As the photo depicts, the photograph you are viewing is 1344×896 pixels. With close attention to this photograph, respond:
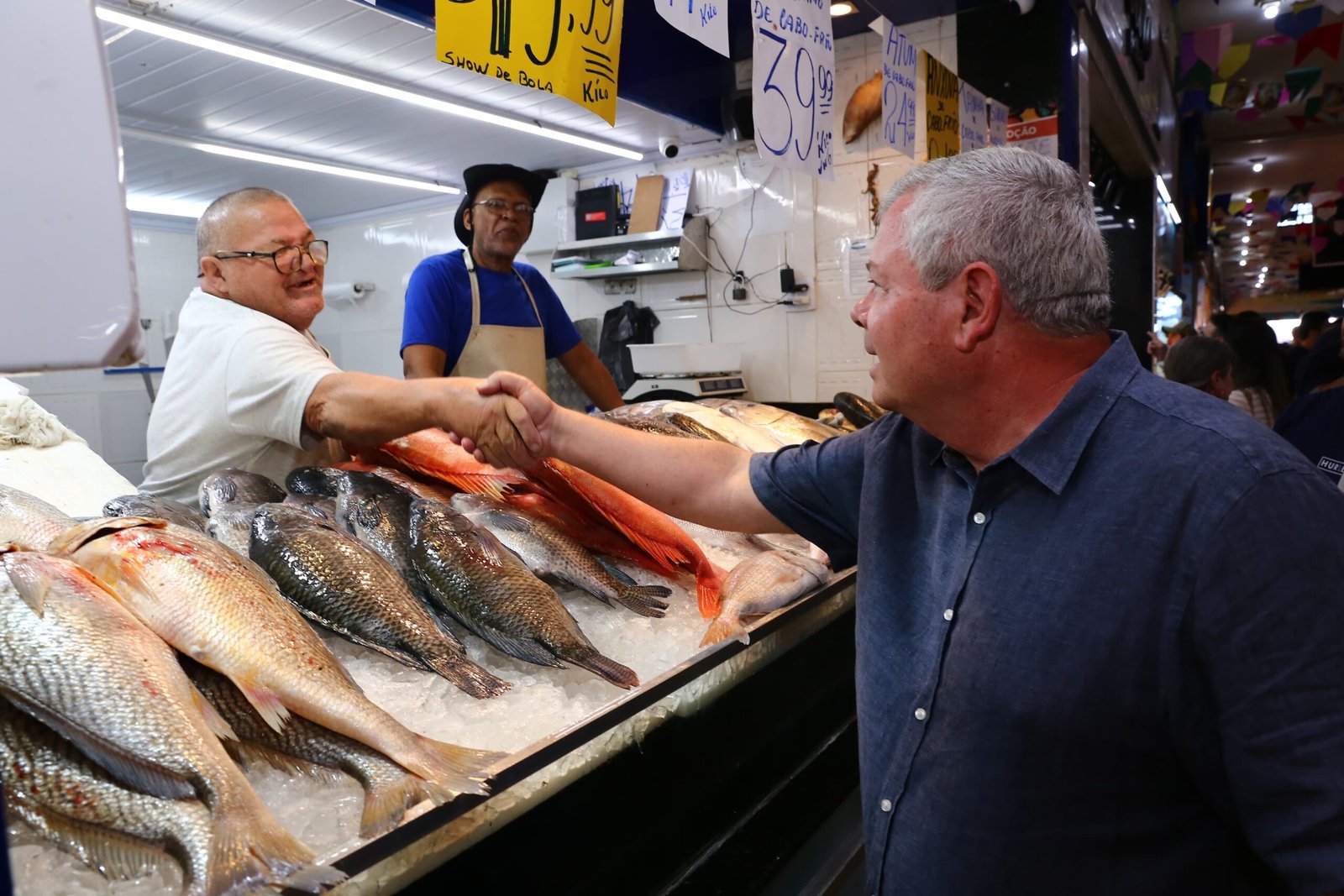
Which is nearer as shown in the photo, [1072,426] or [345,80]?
[1072,426]

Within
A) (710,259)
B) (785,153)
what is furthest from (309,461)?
(710,259)

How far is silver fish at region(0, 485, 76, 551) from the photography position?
1321mm

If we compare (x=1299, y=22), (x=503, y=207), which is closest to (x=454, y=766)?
(x=503, y=207)

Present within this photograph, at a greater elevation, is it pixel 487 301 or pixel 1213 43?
pixel 1213 43

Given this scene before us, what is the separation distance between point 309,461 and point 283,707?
1300mm

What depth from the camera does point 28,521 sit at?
136cm

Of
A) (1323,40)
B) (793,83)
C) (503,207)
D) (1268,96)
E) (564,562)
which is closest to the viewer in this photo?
(564,562)

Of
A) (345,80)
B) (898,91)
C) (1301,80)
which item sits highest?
(1301,80)

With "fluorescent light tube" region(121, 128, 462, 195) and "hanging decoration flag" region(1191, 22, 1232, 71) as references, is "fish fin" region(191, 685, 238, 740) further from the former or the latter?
"hanging decoration flag" region(1191, 22, 1232, 71)

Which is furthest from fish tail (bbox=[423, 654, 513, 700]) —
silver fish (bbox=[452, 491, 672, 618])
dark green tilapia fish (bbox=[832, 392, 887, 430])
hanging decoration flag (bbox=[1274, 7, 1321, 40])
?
hanging decoration flag (bbox=[1274, 7, 1321, 40])

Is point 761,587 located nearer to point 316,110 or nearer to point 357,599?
point 357,599

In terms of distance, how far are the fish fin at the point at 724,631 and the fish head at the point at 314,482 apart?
0.80 metres

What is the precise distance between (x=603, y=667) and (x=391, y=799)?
1.47 ft

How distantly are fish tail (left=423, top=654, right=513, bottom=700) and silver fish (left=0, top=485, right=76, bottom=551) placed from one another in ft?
1.98
